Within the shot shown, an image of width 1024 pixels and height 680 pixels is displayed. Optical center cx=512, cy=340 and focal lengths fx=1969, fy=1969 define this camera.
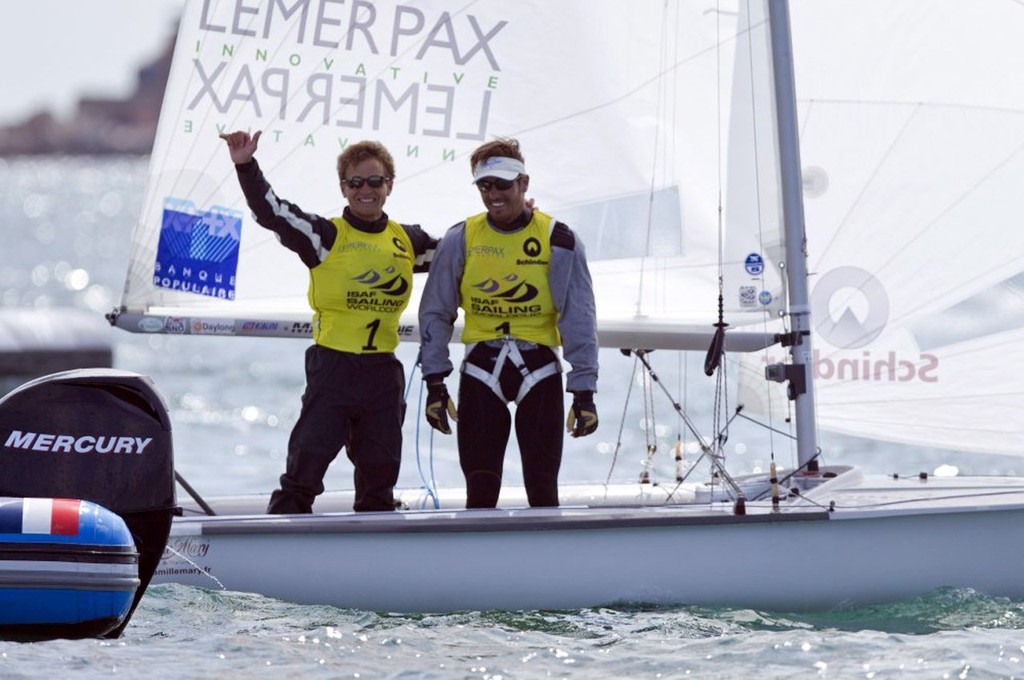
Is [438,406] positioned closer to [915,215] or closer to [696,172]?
[696,172]

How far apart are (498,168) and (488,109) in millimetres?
1083

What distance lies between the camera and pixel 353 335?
18.7 ft

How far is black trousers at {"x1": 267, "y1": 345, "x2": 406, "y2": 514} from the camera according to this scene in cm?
564

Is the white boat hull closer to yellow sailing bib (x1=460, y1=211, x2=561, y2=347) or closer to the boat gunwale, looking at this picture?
the boat gunwale

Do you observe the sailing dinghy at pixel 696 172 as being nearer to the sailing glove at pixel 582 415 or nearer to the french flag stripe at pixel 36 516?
the sailing glove at pixel 582 415

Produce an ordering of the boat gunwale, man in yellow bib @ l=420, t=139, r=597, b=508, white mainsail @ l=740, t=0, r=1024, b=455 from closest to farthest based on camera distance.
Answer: the boat gunwale < man in yellow bib @ l=420, t=139, r=597, b=508 < white mainsail @ l=740, t=0, r=1024, b=455

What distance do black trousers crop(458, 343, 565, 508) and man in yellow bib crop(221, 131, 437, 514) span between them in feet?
0.70

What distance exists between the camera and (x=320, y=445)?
222 inches

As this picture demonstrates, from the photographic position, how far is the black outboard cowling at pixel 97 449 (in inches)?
195

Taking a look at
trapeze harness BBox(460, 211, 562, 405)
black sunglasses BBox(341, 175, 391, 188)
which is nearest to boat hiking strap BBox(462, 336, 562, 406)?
trapeze harness BBox(460, 211, 562, 405)

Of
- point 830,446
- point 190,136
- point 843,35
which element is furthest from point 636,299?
point 830,446

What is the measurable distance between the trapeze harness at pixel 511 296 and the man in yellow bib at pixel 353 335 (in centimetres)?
24

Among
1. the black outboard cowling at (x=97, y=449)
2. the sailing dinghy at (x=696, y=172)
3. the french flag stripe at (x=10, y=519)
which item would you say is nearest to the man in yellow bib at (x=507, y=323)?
the sailing dinghy at (x=696, y=172)

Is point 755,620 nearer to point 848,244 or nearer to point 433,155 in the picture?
point 848,244
